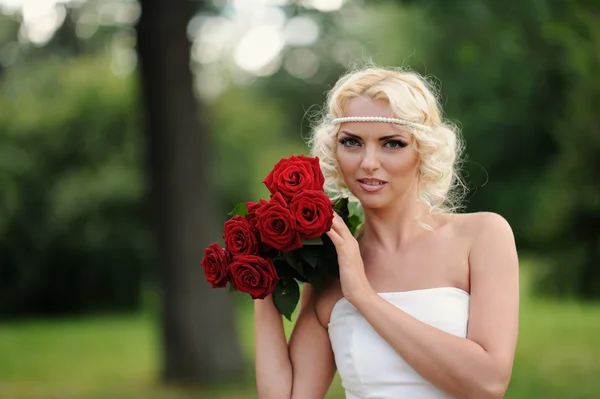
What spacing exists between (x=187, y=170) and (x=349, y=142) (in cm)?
749

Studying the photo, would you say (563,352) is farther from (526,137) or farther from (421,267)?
(421,267)

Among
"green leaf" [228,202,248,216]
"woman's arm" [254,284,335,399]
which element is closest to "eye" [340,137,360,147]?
"green leaf" [228,202,248,216]

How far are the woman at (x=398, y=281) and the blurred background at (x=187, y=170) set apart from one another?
5.50m

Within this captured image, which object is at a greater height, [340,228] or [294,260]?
[340,228]

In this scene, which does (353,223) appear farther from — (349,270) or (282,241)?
(282,241)

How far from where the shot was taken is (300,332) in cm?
335

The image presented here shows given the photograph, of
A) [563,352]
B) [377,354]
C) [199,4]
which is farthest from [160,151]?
[377,354]

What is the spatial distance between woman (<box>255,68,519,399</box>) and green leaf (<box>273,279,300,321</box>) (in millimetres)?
70

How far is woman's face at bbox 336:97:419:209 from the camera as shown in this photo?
122 inches

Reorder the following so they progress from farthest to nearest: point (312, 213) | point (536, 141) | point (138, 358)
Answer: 1. point (536, 141)
2. point (138, 358)
3. point (312, 213)

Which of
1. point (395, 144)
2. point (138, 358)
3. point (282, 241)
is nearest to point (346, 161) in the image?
point (395, 144)

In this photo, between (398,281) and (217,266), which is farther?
(398,281)

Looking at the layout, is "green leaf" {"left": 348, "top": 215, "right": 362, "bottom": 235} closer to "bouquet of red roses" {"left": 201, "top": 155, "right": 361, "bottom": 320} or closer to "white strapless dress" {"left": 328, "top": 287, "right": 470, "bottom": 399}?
Answer: "bouquet of red roses" {"left": 201, "top": 155, "right": 361, "bottom": 320}

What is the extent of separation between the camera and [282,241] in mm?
2949
